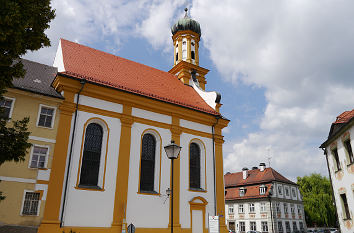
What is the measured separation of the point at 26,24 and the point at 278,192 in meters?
40.5

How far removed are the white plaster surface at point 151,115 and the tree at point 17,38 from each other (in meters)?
10.4

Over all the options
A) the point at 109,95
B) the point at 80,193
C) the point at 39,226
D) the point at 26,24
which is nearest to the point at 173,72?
the point at 109,95

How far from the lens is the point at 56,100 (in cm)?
1534

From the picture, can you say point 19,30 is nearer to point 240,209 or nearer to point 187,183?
point 187,183

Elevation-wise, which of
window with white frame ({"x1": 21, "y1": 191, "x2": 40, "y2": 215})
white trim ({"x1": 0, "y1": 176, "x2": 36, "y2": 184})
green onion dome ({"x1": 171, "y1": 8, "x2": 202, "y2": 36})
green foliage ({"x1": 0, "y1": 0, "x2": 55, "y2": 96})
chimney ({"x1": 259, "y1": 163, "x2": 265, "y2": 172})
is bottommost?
window with white frame ({"x1": 21, "y1": 191, "x2": 40, "y2": 215})

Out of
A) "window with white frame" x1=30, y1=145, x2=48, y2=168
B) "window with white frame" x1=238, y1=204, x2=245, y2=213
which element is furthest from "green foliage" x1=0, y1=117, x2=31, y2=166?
"window with white frame" x1=238, y1=204, x2=245, y2=213

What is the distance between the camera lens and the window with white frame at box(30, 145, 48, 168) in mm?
14055

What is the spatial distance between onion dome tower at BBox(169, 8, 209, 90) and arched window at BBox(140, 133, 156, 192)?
29.2ft

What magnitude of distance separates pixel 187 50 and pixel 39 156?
17.9 m

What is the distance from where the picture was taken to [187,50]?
92.4 ft

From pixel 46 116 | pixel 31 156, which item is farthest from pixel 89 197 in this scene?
pixel 46 116

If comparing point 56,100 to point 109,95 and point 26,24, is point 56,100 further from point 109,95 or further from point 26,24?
point 26,24

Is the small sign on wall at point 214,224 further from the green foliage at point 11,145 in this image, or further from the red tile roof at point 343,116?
the green foliage at point 11,145

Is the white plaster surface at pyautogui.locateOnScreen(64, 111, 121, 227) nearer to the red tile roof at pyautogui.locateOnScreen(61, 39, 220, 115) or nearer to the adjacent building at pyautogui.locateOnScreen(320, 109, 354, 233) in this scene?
the red tile roof at pyautogui.locateOnScreen(61, 39, 220, 115)
